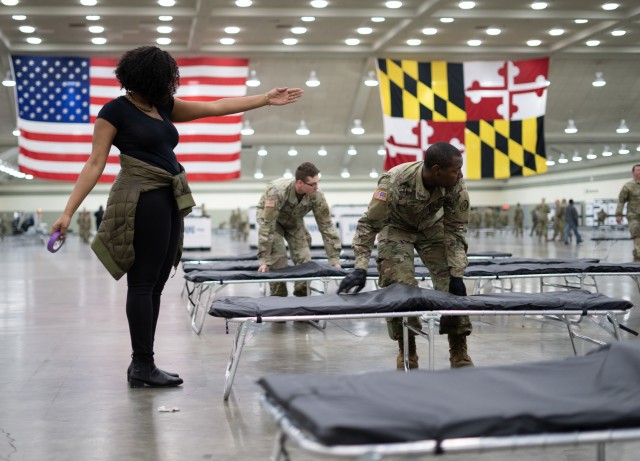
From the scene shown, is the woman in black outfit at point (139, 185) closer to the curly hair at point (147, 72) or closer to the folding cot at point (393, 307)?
the curly hair at point (147, 72)

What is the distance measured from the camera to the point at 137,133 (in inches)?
157

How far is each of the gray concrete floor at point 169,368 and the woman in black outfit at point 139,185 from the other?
0.49 meters

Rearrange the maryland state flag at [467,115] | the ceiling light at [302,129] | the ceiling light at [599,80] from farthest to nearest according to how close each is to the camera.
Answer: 1. the ceiling light at [302,129]
2. the ceiling light at [599,80]
3. the maryland state flag at [467,115]

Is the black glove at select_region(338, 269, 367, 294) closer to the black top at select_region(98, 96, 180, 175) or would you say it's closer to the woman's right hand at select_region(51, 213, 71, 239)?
the black top at select_region(98, 96, 180, 175)

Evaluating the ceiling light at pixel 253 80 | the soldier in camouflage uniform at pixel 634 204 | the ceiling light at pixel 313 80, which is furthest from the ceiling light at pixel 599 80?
the soldier in camouflage uniform at pixel 634 204

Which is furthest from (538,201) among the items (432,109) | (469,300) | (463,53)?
(469,300)

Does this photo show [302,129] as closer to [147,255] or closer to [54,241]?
Answer: [147,255]

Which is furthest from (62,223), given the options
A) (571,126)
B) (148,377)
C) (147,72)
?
(571,126)

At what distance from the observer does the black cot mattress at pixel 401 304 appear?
3.96 metres

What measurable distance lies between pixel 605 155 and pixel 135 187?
34.8m

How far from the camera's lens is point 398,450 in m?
1.82

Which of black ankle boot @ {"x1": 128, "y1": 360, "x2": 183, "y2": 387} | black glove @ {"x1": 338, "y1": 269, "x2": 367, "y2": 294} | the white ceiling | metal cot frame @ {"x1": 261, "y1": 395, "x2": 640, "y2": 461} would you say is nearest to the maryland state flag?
the white ceiling

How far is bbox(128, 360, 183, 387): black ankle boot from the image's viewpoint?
420 cm

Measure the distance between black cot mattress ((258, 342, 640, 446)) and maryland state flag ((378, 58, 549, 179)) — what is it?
11.5m
